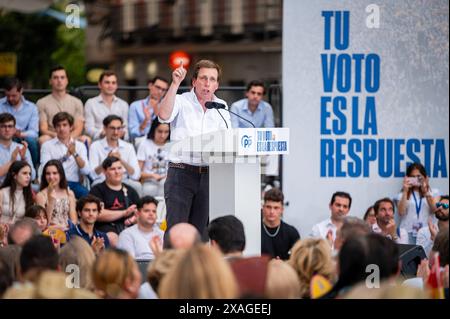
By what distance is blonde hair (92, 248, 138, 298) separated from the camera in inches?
239

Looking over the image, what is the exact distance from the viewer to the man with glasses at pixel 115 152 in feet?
39.2

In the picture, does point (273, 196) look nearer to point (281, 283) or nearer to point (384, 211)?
point (384, 211)

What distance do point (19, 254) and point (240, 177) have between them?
1911 mm

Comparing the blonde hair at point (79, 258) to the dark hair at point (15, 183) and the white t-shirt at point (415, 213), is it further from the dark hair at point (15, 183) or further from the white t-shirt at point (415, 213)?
the white t-shirt at point (415, 213)

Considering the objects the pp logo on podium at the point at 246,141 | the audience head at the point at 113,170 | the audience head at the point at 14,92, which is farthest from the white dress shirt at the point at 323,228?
the audience head at the point at 14,92

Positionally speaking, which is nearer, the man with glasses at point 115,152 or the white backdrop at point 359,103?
the white backdrop at point 359,103

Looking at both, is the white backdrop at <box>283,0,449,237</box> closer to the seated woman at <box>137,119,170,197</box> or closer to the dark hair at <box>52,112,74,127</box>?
the seated woman at <box>137,119,170,197</box>

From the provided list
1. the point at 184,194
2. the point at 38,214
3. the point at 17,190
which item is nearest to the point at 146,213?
the point at 38,214

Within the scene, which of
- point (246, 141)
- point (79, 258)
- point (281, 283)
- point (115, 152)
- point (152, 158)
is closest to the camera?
point (281, 283)

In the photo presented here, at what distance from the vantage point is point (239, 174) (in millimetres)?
7844

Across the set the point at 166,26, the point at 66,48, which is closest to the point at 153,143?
the point at 166,26

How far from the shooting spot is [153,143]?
40.7 ft

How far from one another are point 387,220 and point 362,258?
465 cm
